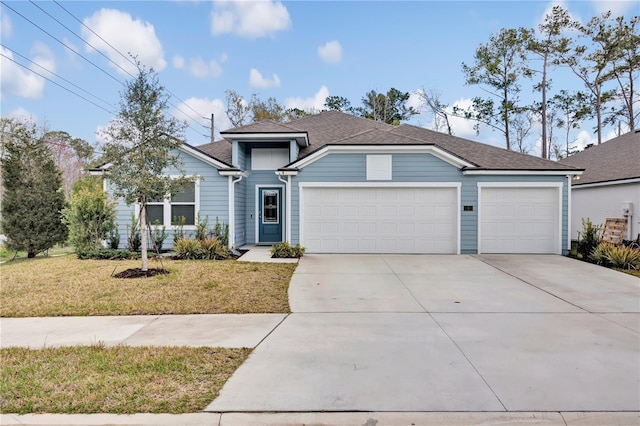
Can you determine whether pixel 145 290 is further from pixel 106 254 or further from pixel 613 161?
pixel 613 161

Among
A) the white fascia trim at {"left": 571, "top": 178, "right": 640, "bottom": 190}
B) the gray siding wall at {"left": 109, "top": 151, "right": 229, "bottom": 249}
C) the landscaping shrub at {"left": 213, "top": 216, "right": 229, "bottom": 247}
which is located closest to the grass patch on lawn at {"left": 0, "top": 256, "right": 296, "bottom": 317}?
the landscaping shrub at {"left": 213, "top": 216, "right": 229, "bottom": 247}

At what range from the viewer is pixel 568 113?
27016 millimetres

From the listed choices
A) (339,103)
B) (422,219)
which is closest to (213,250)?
(422,219)

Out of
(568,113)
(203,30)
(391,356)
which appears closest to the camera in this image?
(391,356)

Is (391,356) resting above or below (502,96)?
below

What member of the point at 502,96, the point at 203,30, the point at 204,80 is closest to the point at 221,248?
the point at 203,30

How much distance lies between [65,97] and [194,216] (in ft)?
31.0

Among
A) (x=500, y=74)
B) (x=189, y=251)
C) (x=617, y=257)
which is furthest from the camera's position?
(x=500, y=74)

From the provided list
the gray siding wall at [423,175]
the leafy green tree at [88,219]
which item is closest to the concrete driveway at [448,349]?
the gray siding wall at [423,175]

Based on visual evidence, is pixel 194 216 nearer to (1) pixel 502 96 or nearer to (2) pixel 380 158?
(2) pixel 380 158

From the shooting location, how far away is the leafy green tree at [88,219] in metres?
11.2

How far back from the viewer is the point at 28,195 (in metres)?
12.2

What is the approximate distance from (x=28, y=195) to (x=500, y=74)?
26353 millimetres

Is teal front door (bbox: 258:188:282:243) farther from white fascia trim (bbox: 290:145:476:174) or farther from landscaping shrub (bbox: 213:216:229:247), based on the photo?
white fascia trim (bbox: 290:145:476:174)
